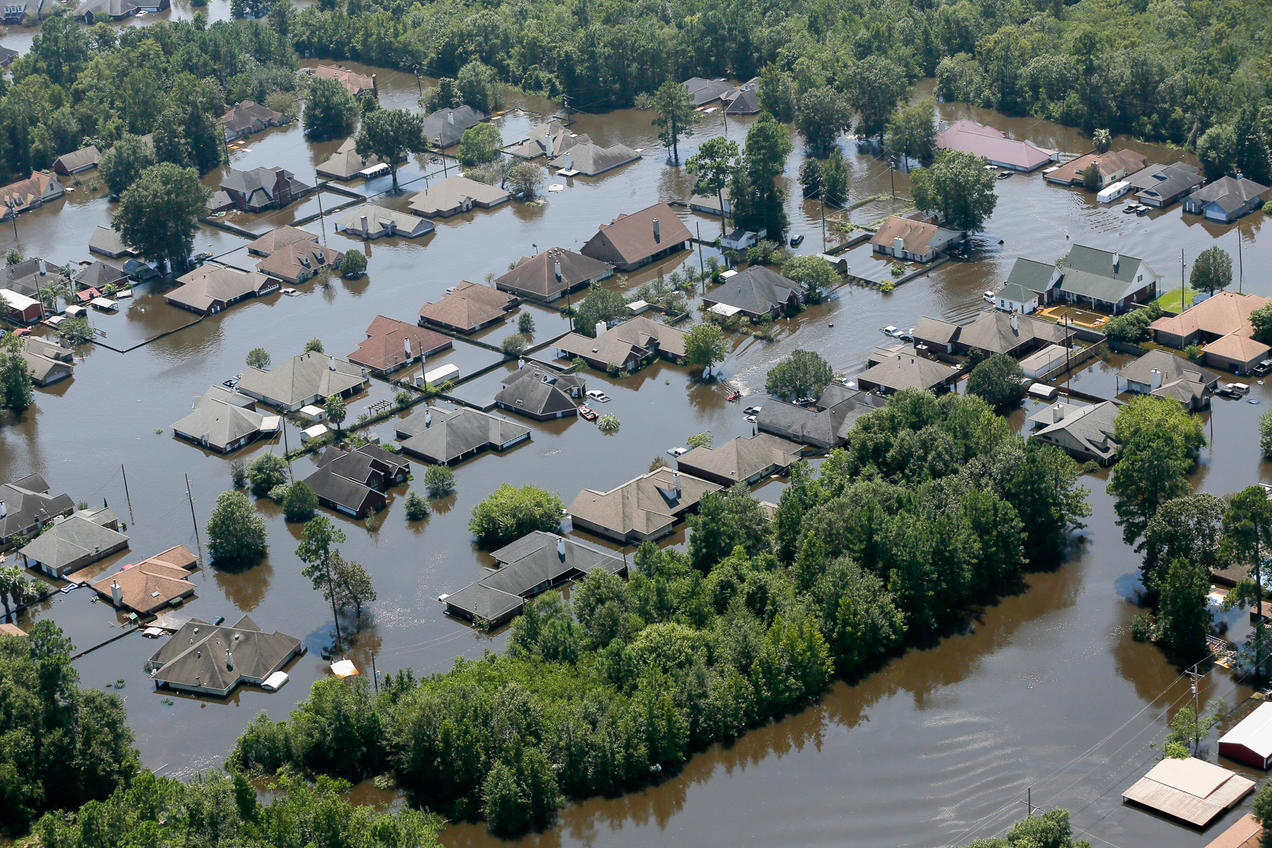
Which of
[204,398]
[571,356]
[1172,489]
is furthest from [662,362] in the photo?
[1172,489]

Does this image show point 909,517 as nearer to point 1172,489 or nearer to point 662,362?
point 1172,489

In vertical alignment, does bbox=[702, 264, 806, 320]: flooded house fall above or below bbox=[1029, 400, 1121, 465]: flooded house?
below

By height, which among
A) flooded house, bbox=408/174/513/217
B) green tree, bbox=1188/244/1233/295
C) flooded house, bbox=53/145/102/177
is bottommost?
flooded house, bbox=53/145/102/177

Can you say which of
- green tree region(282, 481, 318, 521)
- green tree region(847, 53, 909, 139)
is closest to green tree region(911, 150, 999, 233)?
green tree region(847, 53, 909, 139)

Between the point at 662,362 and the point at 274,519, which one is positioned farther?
the point at 662,362

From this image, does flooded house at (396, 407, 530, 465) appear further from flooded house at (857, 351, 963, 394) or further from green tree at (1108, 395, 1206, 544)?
green tree at (1108, 395, 1206, 544)

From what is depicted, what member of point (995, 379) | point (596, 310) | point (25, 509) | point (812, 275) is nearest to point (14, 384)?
point (25, 509)

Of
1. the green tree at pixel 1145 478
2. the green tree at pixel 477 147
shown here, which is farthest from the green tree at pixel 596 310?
the green tree at pixel 1145 478
